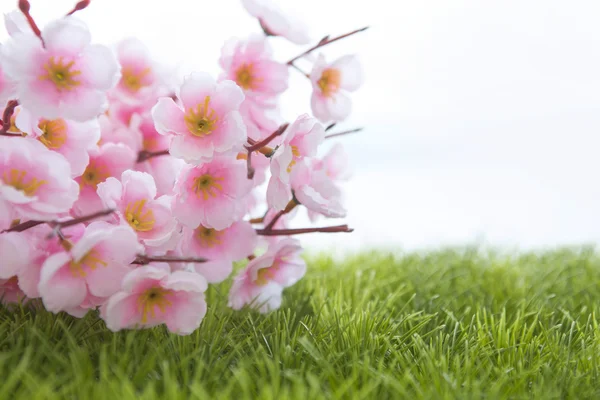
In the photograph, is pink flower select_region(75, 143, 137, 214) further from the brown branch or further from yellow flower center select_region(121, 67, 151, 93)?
yellow flower center select_region(121, 67, 151, 93)

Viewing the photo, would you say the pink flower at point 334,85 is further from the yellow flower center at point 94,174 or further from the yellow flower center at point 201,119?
the yellow flower center at point 94,174

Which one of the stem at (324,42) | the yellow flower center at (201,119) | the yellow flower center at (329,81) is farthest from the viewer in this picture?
the yellow flower center at (329,81)

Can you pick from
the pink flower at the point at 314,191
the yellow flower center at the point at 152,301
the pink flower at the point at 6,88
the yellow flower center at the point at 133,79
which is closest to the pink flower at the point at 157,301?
the yellow flower center at the point at 152,301

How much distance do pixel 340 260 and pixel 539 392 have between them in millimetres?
1331

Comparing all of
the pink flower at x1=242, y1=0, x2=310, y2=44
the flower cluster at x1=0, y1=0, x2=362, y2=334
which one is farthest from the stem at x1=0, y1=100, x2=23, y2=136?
the pink flower at x1=242, y1=0, x2=310, y2=44

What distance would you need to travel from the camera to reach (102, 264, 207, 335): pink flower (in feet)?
3.01

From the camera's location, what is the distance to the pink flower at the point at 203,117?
0.97 metres

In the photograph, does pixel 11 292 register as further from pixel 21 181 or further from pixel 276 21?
pixel 276 21

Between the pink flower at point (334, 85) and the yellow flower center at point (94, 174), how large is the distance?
1.31ft

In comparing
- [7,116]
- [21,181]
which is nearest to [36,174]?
[21,181]

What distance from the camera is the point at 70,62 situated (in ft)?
3.03

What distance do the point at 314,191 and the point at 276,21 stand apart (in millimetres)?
330

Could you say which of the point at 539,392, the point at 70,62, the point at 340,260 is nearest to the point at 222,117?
the point at 70,62

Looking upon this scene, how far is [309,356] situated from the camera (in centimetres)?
104
